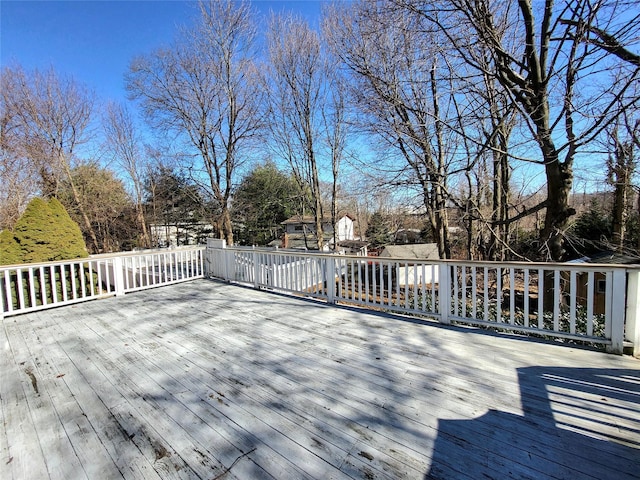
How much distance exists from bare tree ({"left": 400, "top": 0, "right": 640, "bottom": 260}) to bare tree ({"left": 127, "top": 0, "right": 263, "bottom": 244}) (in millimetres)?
7528

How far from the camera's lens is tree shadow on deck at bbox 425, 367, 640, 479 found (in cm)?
131

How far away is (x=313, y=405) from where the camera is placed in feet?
6.00

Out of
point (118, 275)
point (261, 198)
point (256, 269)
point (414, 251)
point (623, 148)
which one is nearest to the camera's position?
point (623, 148)

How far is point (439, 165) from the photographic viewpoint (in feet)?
24.5

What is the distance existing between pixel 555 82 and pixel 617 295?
12.7 ft

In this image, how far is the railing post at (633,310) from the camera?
2379 millimetres

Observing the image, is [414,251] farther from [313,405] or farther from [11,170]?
[11,170]

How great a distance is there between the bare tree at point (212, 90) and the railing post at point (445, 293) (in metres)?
9.48

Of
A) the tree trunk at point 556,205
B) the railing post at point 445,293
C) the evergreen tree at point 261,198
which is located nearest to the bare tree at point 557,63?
the tree trunk at point 556,205

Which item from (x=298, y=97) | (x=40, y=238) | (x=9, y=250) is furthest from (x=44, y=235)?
(x=298, y=97)

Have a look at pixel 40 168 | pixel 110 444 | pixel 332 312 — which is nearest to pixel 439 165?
pixel 332 312

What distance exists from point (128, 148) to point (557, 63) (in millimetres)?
16337

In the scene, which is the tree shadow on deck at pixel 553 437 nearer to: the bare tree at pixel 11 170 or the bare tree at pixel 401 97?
the bare tree at pixel 401 97

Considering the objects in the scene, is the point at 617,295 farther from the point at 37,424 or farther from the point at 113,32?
the point at 113,32
